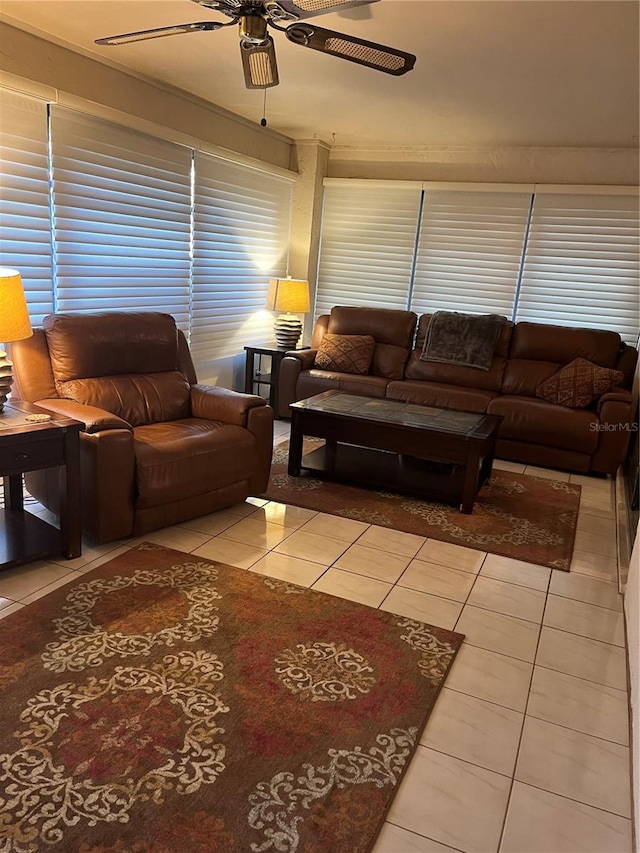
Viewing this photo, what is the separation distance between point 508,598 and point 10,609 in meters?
2.06

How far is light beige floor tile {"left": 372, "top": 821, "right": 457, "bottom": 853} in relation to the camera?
1509 millimetres

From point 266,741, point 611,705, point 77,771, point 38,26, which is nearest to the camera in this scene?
point 77,771

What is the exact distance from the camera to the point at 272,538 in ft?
10.3

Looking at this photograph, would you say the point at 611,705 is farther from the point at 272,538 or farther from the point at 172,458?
the point at 172,458

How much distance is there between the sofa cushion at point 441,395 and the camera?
474 centimetres

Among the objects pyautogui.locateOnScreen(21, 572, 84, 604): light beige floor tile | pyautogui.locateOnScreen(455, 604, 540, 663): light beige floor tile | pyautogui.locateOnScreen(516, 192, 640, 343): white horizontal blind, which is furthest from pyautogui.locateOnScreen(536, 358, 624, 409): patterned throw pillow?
pyautogui.locateOnScreen(21, 572, 84, 604): light beige floor tile

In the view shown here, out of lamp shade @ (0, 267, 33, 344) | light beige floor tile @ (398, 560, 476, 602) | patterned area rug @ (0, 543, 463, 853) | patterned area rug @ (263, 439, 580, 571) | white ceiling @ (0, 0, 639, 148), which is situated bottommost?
patterned area rug @ (0, 543, 463, 853)

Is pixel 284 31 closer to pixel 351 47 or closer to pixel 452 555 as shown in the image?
pixel 351 47

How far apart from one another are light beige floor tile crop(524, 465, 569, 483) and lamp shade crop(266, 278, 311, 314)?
2.41 m

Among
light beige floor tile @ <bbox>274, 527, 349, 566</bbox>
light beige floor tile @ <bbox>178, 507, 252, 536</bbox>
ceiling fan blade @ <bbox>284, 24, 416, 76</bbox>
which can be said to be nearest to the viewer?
ceiling fan blade @ <bbox>284, 24, 416, 76</bbox>

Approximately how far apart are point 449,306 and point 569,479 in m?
2.16

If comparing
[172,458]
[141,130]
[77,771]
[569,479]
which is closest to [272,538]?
[172,458]

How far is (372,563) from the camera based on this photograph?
2963 mm

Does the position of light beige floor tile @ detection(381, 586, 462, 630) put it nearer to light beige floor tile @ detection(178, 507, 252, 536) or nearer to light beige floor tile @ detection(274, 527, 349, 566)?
light beige floor tile @ detection(274, 527, 349, 566)
